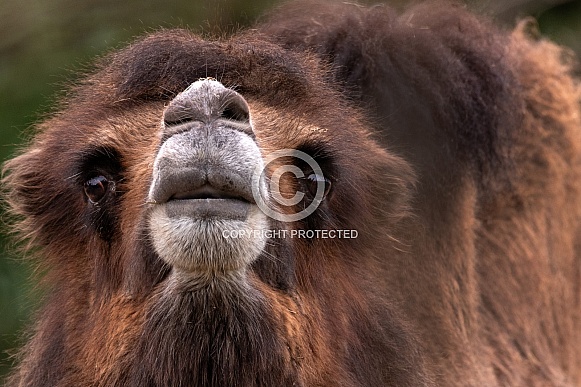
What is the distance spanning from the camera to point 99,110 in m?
3.54

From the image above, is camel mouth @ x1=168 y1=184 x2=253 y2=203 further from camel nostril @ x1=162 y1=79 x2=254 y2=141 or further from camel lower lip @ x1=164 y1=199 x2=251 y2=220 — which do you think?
camel nostril @ x1=162 y1=79 x2=254 y2=141

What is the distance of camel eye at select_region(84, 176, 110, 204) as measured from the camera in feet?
11.0

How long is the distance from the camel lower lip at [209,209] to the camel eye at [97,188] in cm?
52

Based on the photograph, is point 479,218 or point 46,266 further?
point 479,218

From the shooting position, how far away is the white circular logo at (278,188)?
9.72 feet

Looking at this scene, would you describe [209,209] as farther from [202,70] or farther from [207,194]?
[202,70]

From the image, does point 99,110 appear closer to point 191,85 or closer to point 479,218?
point 191,85

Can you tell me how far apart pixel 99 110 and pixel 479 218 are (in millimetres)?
1795

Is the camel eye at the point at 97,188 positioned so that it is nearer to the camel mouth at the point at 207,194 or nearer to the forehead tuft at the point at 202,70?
the forehead tuft at the point at 202,70

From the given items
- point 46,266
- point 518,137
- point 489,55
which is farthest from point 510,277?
point 46,266

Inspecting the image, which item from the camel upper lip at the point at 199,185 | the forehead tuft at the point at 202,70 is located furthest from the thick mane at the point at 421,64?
the camel upper lip at the point at 199,185

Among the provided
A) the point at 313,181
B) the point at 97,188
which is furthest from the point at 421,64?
the point at 97,188

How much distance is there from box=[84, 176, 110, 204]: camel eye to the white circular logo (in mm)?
543

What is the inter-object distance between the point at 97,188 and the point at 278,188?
60 cm
